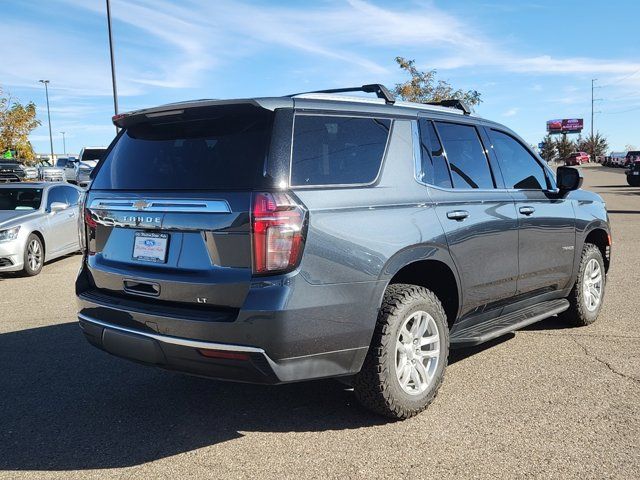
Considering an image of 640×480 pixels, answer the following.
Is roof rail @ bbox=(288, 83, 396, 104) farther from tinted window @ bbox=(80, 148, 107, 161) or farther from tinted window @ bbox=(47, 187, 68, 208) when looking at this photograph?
tinted window @ bbox=(80, 148, 107, 161)

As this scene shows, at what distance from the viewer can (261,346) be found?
3.05 meters

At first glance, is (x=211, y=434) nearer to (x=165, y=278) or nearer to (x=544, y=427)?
(x=165, y=278)

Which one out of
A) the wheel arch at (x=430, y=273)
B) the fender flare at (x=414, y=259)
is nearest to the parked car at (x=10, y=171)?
the wheel arch at (x=430, y=273)

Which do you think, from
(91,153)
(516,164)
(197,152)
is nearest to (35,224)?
(197,152)

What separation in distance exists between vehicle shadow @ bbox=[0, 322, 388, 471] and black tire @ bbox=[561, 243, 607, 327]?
2624 mm

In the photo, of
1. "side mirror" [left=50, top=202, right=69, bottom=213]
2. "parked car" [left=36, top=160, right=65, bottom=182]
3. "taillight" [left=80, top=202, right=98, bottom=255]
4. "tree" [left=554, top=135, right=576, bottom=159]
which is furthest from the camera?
"tree" [left=554, top=135, right=576, bottom=159]

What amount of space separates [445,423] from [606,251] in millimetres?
3545

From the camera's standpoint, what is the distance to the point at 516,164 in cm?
509

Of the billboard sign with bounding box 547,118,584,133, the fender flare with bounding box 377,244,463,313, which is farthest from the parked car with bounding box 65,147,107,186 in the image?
the billboard sign with bounding box 547,118,584,133

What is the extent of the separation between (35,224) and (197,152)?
7.46m

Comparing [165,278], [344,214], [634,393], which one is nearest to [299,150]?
[344,214]

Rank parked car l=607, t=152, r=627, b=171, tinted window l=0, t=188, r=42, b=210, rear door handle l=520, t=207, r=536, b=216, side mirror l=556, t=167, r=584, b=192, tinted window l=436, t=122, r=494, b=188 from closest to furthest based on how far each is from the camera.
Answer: tinted window l=436, t=122, r=494, b=188, rear door handle l=520, t=207, r=536, b=216, side mirror l=556, t=167, r=584, b=192, tinted window l=0, t=188, r=42, b=210, parked car l=607, t=152, r=627, b=171

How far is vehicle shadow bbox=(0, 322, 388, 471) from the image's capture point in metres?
3.41

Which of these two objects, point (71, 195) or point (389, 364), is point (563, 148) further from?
point (389, 364)
